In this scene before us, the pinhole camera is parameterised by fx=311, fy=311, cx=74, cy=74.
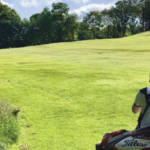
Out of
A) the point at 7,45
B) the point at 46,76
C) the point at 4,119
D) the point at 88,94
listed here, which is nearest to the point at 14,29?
the point at 7,45

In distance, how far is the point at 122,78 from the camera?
2269 centimetres

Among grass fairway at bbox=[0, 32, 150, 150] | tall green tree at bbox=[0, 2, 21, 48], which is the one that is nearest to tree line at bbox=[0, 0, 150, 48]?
tall green tree at bbox=[0, 2, 21, 48]

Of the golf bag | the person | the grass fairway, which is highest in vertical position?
the person

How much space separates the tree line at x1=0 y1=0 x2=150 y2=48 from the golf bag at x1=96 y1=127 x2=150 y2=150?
8751 centimetres

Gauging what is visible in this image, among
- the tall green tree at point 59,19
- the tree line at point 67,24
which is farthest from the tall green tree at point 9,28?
the tall green tree at point 59,19

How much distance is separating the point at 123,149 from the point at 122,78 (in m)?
16.8

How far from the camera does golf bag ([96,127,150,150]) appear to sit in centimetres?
598

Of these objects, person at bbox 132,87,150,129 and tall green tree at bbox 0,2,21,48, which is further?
tall green tree at bbox 0,2,21,48

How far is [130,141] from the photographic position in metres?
6.11

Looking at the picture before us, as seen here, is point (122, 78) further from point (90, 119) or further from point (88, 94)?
point (90, 119)

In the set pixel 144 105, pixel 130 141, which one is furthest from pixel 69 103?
pixel 130 141

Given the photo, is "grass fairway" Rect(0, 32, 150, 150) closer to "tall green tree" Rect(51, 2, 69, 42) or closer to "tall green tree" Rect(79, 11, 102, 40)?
"tall green tree" Rect(51, 2, 69, 42)

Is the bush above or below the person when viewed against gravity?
below

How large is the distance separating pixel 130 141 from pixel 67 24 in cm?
9665
